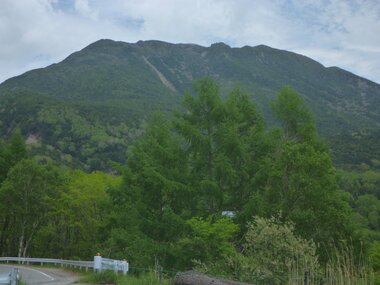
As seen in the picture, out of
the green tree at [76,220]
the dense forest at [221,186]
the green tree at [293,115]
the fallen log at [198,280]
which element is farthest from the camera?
the green tree at [76,220]

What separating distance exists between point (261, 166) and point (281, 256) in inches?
336

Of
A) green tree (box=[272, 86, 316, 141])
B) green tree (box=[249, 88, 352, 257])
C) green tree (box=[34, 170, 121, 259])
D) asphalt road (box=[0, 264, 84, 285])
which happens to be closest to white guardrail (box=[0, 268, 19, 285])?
asphalt road (box=[0, 264, 84, 285])

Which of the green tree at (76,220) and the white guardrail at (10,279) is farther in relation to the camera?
the green tree at (76,220)

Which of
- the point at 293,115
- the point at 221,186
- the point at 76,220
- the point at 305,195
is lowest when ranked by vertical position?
the point at 76,220

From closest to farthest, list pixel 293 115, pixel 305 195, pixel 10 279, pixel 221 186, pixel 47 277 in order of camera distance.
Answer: pixel 10 279
pixel 47 277
pixel 305 195
pixel 221 186
pixel 293 115

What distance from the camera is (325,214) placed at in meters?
22.9

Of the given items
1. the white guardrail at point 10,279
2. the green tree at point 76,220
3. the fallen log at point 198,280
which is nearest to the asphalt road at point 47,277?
the white guardrail at point 10,279

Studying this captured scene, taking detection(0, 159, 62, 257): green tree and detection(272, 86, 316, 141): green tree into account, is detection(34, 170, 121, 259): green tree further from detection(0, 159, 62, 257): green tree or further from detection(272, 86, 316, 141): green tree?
detection(272, 86, 316, 141): green tree

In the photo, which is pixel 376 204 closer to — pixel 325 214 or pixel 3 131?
pixel 325 214

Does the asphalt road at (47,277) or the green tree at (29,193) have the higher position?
the green tree at (29,193)

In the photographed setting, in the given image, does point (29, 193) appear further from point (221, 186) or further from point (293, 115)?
point (293, 115)

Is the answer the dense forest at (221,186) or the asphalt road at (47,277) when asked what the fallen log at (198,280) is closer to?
the dense forest at (221,186)

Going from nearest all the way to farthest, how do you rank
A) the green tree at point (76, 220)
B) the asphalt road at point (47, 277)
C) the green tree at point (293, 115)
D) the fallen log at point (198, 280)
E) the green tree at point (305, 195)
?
the fallen log at point (198, 280)
the asphalt road at point (47, 277)
the green tree at point (305, 195)
the green tree at point (293, 115)
the green tree at point (76, 220)

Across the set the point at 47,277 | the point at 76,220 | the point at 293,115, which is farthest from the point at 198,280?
the point at 76,220
